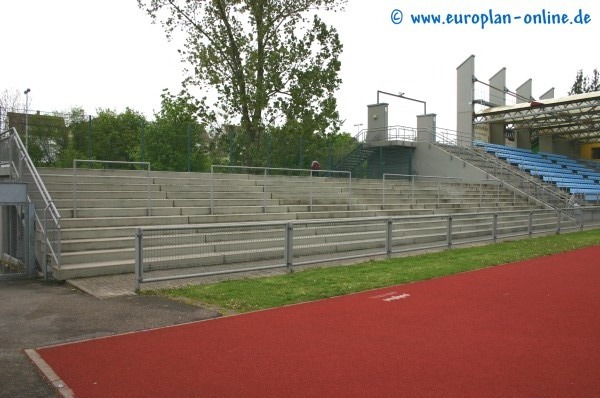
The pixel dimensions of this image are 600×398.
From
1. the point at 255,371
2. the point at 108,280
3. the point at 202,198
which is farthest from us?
the point at 202,198

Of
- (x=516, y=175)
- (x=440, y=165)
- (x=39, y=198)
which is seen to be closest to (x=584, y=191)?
(x=516, y=175)

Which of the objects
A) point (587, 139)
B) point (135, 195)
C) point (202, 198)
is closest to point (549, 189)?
point (587, 139)

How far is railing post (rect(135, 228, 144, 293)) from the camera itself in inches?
334

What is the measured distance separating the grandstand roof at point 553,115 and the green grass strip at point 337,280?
2060cm

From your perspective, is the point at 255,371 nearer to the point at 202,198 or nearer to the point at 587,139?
the point at 202,198

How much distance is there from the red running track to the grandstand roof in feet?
92.1

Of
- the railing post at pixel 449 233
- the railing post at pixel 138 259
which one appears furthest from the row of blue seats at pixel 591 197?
the railing post at pixel 138 259

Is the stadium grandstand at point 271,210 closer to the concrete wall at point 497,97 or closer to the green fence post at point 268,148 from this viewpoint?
the green fence post at point 268,148

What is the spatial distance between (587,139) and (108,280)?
46.8 meters

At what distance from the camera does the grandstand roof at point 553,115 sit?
3219 centimetres

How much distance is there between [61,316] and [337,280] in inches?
192

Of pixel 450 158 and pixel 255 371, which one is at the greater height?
pixel 450 158

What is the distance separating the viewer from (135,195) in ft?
46.5

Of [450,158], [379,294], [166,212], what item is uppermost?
[450,158]
